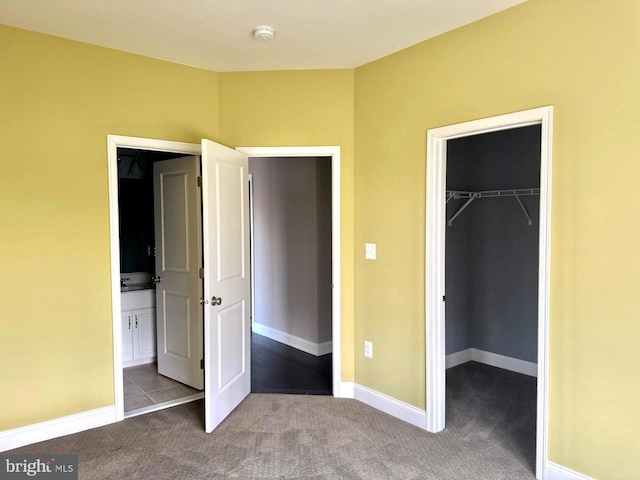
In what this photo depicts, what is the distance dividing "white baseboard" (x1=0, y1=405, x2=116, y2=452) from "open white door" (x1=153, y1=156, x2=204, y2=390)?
832 mm

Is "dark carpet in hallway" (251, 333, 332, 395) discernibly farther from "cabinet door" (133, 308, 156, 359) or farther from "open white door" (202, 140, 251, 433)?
"cabinet door" (133, 308, 156, 359)

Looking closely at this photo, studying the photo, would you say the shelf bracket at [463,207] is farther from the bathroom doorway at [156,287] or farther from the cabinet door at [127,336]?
the cabinet door at [127,336]

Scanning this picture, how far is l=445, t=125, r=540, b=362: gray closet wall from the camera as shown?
4027mm

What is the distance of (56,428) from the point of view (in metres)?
2.95

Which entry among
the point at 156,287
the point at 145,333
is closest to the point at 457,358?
the point at 156,287

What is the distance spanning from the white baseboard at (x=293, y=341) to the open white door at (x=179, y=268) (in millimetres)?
1432

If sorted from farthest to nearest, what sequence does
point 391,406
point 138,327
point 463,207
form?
point 138,327 < point 463,207 < point 391,406

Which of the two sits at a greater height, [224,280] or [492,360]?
[224,280]

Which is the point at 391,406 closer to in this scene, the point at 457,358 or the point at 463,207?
the point at 457,358

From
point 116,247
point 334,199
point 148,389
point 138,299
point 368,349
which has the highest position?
point 334,199

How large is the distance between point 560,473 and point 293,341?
3192 millimetres

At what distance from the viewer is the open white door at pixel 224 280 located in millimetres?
2996

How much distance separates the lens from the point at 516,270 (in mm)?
4129

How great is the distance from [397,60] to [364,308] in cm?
194
